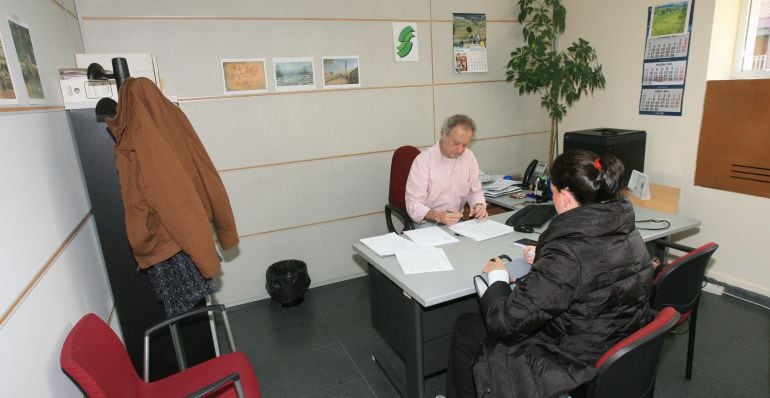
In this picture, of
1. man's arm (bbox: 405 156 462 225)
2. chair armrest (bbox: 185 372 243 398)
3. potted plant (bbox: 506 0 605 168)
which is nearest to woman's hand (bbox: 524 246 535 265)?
man's arm (bbox: 405 156 462 225)

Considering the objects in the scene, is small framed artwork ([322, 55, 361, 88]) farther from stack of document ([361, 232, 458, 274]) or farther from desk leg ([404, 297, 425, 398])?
desk leg ([404, 297, 425, 398])

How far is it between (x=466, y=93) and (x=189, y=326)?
2963 millimetres

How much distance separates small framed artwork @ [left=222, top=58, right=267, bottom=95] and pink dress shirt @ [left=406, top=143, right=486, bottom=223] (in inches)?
51.1

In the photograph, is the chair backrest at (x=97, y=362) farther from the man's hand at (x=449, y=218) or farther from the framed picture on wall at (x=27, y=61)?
the man's hand at (x=449, y=218)

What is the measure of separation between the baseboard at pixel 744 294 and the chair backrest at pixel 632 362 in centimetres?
225

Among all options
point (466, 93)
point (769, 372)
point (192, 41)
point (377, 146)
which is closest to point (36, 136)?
point (192, 41)

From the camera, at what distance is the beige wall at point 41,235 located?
1.10 m

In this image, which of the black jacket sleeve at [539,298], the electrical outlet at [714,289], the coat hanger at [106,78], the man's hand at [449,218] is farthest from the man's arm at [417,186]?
Answer: the electrical outlet at [714,289]

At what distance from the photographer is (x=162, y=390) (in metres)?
1.73

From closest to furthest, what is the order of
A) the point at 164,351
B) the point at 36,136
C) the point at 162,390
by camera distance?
the point at 36,136, the point at 162,390, the point at 164,351

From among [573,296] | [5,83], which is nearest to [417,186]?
[573,296]

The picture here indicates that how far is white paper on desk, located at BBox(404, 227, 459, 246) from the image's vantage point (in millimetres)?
2289

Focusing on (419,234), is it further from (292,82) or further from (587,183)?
(292,82)

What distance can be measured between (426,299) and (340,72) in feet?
7.30
